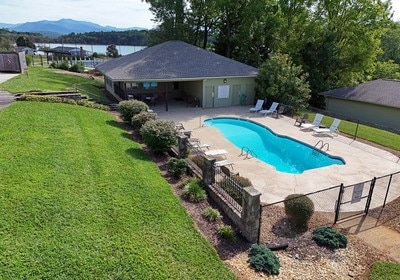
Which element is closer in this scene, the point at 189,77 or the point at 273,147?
the point at 273,147

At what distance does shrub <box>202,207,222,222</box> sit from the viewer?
7.99m

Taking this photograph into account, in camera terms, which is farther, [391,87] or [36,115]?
[391,87]

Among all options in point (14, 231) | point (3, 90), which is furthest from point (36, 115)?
point (14, 231)

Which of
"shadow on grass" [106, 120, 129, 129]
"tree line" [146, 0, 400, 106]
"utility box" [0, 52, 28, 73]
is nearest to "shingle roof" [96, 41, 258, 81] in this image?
"shadow on grass" [106, 120, 129, 129]

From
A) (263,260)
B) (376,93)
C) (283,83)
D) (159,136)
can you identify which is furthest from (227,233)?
(376,93)

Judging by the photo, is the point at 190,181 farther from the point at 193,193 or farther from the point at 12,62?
the point at 12,62

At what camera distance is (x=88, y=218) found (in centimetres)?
695

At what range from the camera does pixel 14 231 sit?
6156 mm

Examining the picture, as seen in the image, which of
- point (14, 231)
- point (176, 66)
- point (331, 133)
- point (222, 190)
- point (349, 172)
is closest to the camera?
point (14, 231)

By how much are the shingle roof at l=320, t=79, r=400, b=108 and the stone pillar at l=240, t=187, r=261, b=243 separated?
2083 centimetres

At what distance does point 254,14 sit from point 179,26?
390 inches

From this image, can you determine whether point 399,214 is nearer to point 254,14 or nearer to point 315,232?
point 315,232

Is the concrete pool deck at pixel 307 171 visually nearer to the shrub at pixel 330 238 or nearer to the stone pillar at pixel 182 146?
the shrub at pixel 330 238

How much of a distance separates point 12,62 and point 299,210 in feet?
97.4
